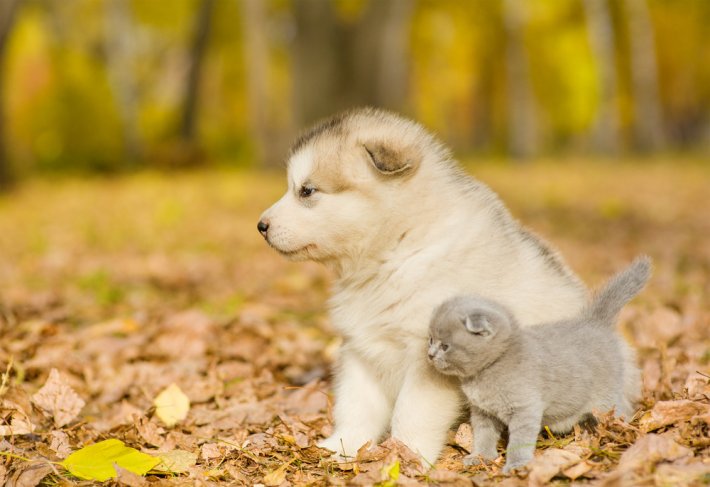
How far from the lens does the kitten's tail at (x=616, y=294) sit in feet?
10.6

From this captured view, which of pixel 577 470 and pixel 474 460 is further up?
pixel 577 470

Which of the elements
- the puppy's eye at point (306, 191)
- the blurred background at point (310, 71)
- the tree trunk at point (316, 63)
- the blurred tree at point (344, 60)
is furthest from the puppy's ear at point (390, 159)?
the tree trunk at point (316, 63)

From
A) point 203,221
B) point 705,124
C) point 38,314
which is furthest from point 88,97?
point 705,124

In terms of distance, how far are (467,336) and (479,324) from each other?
7cm

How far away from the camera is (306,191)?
3408mm

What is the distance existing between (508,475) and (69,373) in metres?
2.56

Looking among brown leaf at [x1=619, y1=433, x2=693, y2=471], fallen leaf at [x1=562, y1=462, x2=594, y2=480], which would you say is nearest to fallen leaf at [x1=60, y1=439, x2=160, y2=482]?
fallen leaf at [x1=562, y1=462, x2=594, y2=480]

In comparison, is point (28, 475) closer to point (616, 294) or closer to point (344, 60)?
point (616, 294)

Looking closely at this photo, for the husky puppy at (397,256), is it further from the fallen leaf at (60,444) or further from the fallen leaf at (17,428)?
the fallen leaf at (17,428)

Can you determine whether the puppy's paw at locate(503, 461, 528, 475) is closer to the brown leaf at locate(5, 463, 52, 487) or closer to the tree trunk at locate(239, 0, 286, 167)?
the brown leaf at locate(5, 463, 52, 487)

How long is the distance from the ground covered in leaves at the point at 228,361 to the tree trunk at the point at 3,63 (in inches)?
134

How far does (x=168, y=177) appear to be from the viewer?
17.5 metres

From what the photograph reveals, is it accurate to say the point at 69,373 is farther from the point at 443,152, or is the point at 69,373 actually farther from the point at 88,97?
the point at 88,97

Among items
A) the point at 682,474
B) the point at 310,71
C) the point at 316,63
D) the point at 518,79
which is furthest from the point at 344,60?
the point at 682,474
